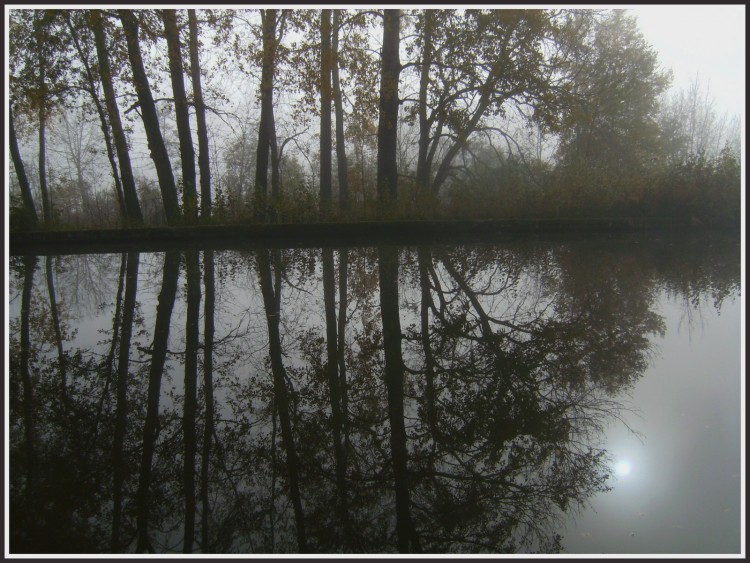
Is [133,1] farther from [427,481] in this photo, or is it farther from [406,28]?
[406,28]

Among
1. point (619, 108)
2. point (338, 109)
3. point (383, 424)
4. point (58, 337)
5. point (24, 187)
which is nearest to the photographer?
point (383, 424)

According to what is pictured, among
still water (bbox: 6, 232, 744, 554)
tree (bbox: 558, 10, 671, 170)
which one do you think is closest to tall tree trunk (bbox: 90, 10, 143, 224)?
still water (bbox: 6, 232, 744, 554)

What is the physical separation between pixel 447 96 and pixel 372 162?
1227 cm

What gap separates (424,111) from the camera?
12.7 m

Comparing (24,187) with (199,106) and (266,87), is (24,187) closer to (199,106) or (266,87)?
(199,106)

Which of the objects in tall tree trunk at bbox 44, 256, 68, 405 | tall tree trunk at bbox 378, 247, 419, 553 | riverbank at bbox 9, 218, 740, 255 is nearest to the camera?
tall tree trunk at bbox 378, 247, 419, 553

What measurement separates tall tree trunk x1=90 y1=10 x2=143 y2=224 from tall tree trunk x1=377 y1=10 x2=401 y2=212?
536cm

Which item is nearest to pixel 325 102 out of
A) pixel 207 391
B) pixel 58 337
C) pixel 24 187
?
pixel 24 187

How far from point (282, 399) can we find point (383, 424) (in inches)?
19.4

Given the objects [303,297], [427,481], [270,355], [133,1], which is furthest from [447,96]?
[427,481]

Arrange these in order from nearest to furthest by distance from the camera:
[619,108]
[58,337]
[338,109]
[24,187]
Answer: [58,337], [24,187], [619,108], [338,109]

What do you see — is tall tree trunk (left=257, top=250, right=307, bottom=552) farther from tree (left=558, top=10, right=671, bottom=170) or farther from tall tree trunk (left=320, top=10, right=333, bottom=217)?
tree (left=558, top=10, right=671, bottom=170)

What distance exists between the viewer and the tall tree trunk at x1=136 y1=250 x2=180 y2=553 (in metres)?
1.37

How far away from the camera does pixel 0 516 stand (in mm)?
1444
